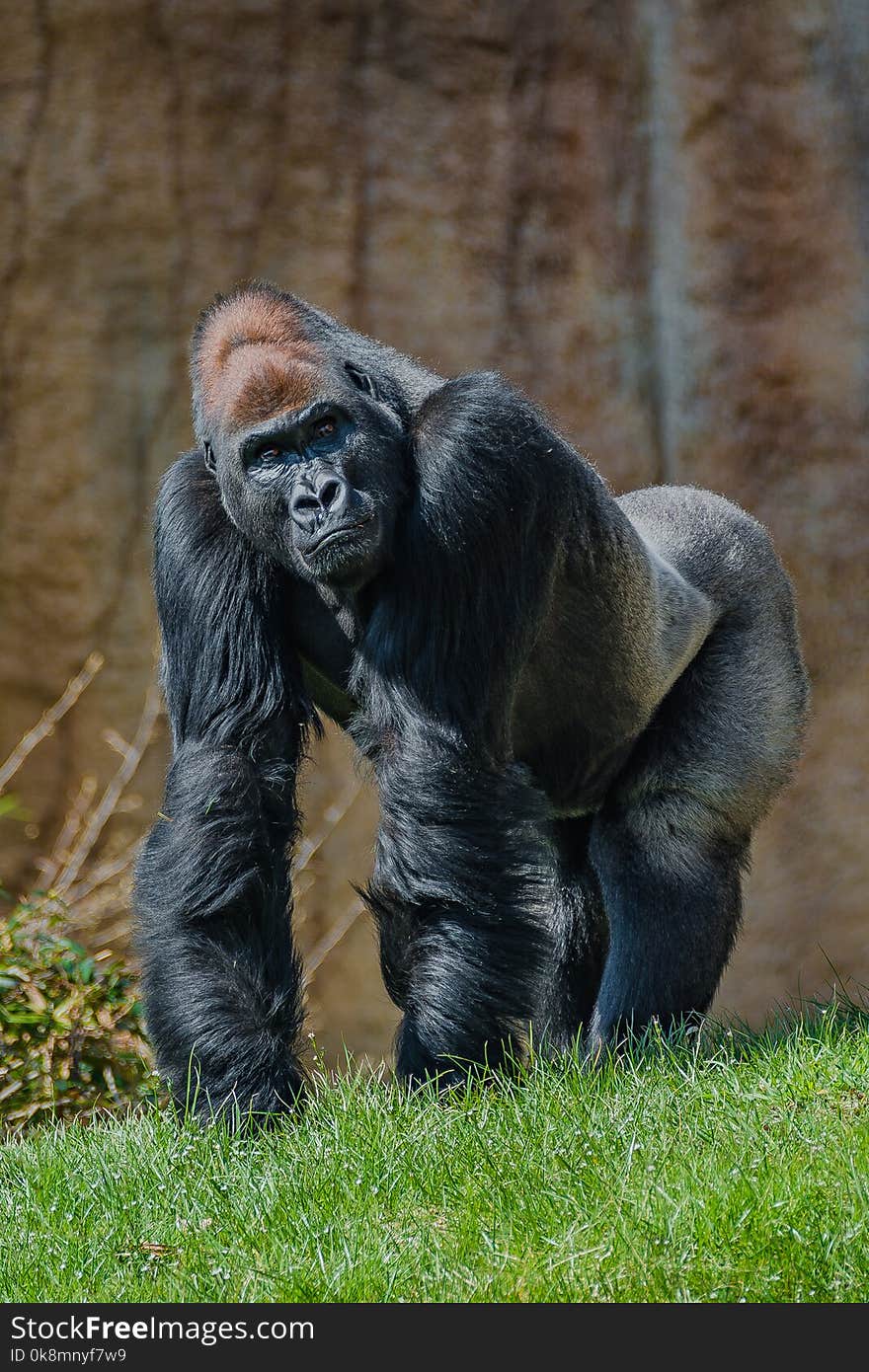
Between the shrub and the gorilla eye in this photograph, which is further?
the shrub

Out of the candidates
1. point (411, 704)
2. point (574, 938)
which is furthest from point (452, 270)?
point (411, 704)

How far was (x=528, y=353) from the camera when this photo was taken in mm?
7426

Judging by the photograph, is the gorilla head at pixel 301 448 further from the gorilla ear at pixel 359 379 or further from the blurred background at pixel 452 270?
the blurred background at pixel 452 270

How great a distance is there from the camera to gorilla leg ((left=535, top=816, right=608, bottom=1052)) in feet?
16.1

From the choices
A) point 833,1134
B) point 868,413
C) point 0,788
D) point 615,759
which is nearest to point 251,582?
point 615,759

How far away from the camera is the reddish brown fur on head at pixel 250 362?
378 centimetres

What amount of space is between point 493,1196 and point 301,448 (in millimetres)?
1743

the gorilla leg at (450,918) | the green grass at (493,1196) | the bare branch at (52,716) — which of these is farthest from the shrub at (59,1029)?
the gorilla leg at (450,918)

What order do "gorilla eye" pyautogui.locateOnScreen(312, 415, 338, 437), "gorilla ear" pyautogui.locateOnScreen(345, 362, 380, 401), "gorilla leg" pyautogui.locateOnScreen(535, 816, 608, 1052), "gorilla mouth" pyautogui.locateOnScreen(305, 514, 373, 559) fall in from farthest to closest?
"gorilla leg" pyautogui.locateOnScreen(535, 816, 608, 1052) → "gorilla ear" pyautogui.locateOnScreen(345, 362, 380, 401) → "gorilla eye" pyautogui.locateOnScreen(312, 415, 338, 437) → "gorilla mouth" pyautogui.locateOnScreen(305, 514, 373, 559)

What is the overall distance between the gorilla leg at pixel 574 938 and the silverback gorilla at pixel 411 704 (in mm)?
398

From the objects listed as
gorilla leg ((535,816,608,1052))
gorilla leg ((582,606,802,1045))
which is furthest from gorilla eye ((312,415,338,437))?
gorilla leg ((535,816,608,1052))

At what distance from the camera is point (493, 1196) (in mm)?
2730

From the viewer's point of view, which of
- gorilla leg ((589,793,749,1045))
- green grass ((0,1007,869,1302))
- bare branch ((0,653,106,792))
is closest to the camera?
green grass ((0,1007,869,1302))

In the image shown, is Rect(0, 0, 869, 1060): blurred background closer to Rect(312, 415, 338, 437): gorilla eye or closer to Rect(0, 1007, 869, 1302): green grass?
Rect(312, 415, 338, 437): gorilla eye
